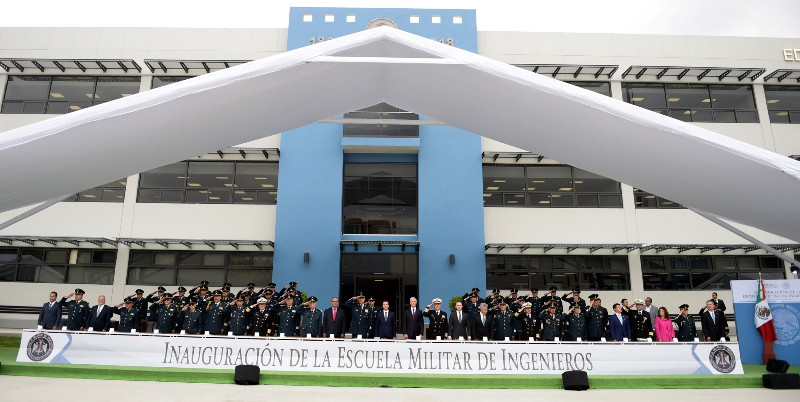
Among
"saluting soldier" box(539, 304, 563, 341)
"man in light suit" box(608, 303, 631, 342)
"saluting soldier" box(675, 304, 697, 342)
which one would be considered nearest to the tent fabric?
"saluting soldier" box(539, 304, 563, 341)

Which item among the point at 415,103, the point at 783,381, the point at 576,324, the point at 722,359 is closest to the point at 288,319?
the point at 415,103

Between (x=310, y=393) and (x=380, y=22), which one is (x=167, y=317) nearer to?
(x=310, y=393)

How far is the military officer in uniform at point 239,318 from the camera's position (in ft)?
38.3

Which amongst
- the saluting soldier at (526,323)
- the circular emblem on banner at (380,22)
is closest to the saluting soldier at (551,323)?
the saluting soldier at (526,323)

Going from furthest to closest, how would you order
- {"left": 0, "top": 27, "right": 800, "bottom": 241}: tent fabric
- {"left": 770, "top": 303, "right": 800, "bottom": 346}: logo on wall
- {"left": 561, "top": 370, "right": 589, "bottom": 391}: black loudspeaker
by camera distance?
{"left": 770, "top": 303, "right": 800, "bottom": 346}: logo on wall, {"left": 561, "top": 370, "right": 589, "bottom": 391}: black loudspeaker, {"left": 0, "top": 27, "right": 800, "bottom": 241}: tent fabric

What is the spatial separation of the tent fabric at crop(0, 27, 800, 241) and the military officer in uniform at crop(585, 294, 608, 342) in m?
4.18

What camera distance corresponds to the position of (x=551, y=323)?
11.6 meters

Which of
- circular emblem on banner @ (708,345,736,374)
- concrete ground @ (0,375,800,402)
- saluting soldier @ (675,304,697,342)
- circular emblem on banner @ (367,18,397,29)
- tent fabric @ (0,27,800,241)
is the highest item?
circular emblem on banner @ (367,18,397,29)

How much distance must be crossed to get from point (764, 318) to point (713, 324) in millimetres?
1231

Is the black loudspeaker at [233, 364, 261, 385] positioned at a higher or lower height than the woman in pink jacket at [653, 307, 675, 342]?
lower

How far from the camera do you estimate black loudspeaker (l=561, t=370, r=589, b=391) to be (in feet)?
28.5

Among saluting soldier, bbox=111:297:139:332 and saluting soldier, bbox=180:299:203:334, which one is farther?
saluting soldier, bbox=111:297:139:332

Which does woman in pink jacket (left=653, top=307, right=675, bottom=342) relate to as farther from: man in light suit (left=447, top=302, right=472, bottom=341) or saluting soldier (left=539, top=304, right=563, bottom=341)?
man in light suit (left=447, top=302, right=472, bottom=341)

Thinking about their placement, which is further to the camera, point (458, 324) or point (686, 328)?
point (686, 328)
